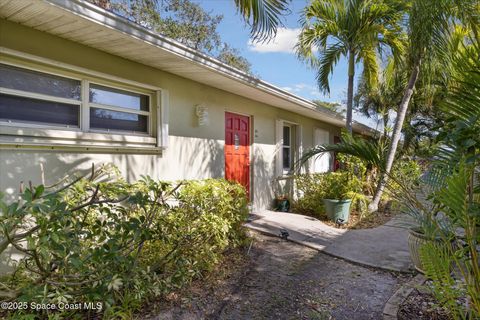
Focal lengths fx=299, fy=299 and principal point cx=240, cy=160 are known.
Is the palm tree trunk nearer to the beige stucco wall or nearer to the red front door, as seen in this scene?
the beige stucco wall

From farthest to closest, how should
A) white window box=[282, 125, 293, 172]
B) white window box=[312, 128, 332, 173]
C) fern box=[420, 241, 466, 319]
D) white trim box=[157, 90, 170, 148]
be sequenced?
white window box=[312, 128, 332, 173], white window box=[282, 125, 293, 172], white trim box=[157, 90, 170, 148], fern box=[420, 241, 466, 319]

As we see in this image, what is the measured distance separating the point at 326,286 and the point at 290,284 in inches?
16.6

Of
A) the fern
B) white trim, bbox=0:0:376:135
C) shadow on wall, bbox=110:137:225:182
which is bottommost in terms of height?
the fern

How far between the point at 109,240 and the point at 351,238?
14.2 feet

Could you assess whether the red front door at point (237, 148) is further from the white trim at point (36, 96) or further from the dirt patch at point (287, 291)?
the white trim at point (36, 96)

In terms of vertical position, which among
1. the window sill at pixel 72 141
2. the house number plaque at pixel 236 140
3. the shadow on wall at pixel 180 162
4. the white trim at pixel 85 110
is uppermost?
the white trim at pixel 85 110

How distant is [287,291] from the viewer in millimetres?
3336

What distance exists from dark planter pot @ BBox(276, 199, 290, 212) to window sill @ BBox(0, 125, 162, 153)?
13.0ft

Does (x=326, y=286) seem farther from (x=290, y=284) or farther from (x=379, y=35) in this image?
(x=379, y=35)

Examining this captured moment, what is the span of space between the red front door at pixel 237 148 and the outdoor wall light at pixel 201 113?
84cm

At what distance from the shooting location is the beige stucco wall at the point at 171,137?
3.13m

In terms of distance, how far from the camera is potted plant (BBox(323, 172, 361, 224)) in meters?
6.63

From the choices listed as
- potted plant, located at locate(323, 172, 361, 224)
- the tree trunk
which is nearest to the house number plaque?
potted plant, located at locate(323, 172, 361, 224)

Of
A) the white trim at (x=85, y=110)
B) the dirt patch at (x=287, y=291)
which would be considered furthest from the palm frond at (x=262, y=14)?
the dirt patch at (x=287, y=291)
